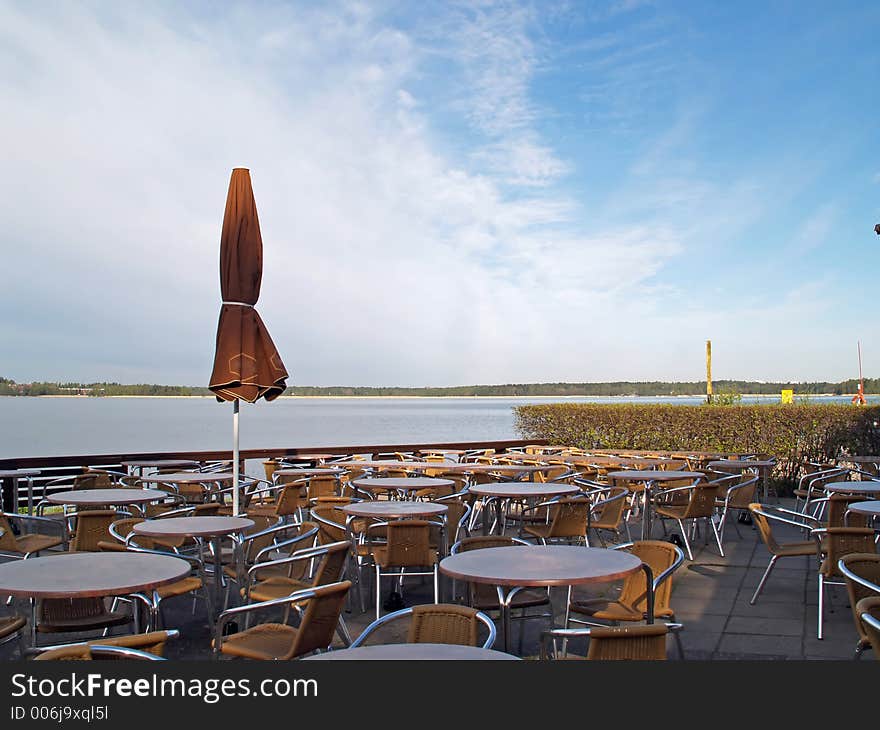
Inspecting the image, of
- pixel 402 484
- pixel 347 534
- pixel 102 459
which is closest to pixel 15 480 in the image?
pixel 102 459

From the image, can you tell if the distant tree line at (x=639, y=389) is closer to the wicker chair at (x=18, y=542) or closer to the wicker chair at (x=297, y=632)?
the wicker chair at (x=18, y=542)

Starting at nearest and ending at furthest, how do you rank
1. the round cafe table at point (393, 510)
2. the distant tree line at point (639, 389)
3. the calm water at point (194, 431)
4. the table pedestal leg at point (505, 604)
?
1. the table pedestal leg at point (505, 604)
2. the round cafe table at point (393, 510)
3. the distant tree line at point (639, 389)
4. the calm water at point (194, 431)

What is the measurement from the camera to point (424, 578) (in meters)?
6.05

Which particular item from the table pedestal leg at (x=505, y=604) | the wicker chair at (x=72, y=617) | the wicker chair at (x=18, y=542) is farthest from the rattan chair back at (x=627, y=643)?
the wicker chair at (x=18, y=542)

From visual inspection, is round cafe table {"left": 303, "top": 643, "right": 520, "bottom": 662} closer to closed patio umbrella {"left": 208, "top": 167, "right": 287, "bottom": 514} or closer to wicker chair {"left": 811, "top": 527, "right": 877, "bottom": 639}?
wicker chair {"left": 811, "top": 527, "right": 877, "bottom": 639}

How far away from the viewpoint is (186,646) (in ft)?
14.1

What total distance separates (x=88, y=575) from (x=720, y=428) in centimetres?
1179

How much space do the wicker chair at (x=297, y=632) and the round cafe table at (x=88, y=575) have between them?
0.34 meters

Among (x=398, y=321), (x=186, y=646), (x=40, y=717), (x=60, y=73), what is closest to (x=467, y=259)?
(x=398, y=321)

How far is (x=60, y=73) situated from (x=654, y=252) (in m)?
12.1

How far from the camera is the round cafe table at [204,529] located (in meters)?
4.15

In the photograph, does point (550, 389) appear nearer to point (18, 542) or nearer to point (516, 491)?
point (516, 491)

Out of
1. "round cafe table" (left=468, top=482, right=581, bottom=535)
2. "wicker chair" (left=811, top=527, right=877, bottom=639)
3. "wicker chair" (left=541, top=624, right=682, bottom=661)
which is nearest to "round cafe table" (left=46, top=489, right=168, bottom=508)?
"round cafe table" (left=468, top=482, right=581, bottom=535)

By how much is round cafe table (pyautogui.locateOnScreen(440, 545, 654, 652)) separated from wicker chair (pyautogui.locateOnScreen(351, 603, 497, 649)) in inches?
15.5
